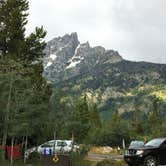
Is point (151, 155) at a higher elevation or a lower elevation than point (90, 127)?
lower

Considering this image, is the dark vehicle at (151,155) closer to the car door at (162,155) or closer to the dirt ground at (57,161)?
the car door at (162,155)

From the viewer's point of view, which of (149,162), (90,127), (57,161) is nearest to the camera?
(57,161)

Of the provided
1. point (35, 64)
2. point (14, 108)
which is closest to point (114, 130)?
point (35, 64)

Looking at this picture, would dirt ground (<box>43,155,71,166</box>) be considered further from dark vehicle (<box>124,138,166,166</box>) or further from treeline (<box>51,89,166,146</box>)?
treeline (<box>51,89,166,146</box>)

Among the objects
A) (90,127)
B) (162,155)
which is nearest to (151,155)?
(162,155)

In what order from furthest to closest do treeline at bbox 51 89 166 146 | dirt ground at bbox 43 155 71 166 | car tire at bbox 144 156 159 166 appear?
1. treeline at bbox 51 89 166 146
2. car tire at bbox 144 156 159 166
3. dirt ground at bbox 43 155 71 166

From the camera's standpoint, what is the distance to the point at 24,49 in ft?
131

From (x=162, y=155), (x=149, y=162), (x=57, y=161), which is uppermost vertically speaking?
(x=162, y=155)

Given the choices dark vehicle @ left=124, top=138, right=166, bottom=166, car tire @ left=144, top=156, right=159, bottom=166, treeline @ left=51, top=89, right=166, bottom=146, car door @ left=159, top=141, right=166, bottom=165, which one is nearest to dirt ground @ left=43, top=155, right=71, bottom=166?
dark vehicle @ left=124, top=138, right=166, bottom=166

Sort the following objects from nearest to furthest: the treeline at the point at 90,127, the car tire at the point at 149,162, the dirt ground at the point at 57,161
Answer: the dirt ground at the point at 57,161
the car tire at the point at 149,162
the treeline at the point at 90,127

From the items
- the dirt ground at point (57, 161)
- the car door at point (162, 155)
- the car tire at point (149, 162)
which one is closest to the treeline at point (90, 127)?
the dirt ground at point (57, 161)

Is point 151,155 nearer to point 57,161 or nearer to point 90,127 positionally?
point 57,161

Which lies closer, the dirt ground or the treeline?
the dirt ground

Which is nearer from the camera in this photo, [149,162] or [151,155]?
[149,162]
